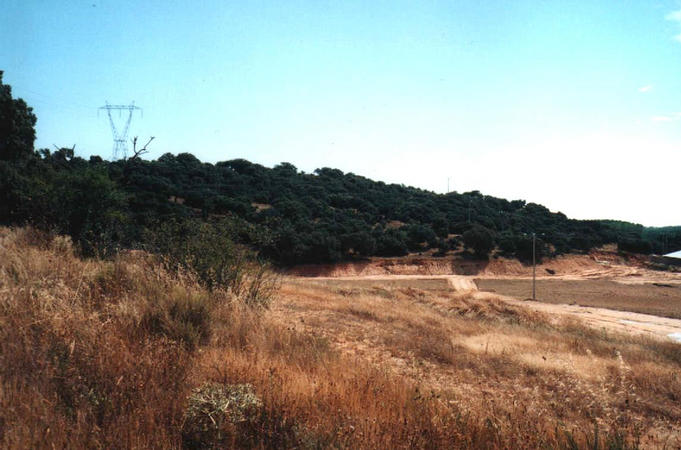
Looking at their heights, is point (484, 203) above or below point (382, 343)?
above

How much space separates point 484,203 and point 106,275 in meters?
95.3

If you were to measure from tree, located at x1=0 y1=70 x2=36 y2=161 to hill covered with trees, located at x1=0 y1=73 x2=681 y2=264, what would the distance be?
0.08 metres

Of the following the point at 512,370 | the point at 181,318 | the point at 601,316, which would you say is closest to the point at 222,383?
the point at 181,318

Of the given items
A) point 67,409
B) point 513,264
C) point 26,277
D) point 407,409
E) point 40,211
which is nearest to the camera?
point 67,409

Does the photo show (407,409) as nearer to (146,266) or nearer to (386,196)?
(146,266)

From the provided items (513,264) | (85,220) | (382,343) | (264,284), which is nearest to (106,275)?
(264,284)

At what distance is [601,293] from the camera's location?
38156 mm

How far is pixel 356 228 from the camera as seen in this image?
52938mm

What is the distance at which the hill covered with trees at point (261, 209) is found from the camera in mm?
13773

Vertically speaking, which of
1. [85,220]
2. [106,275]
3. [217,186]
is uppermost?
[217,186]

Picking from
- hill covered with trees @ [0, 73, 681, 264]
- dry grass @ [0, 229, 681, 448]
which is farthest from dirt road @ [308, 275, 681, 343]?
dry grass @ [0, 229, 681, 448]

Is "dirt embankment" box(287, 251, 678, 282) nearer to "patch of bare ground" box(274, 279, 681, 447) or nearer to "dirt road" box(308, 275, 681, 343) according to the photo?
"dirt road" box(308, 275, 681, 343)

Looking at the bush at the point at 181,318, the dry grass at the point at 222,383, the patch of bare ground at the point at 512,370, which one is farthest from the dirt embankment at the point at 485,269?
the bush at the point at 181,318

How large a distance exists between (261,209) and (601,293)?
45041 millimetres
